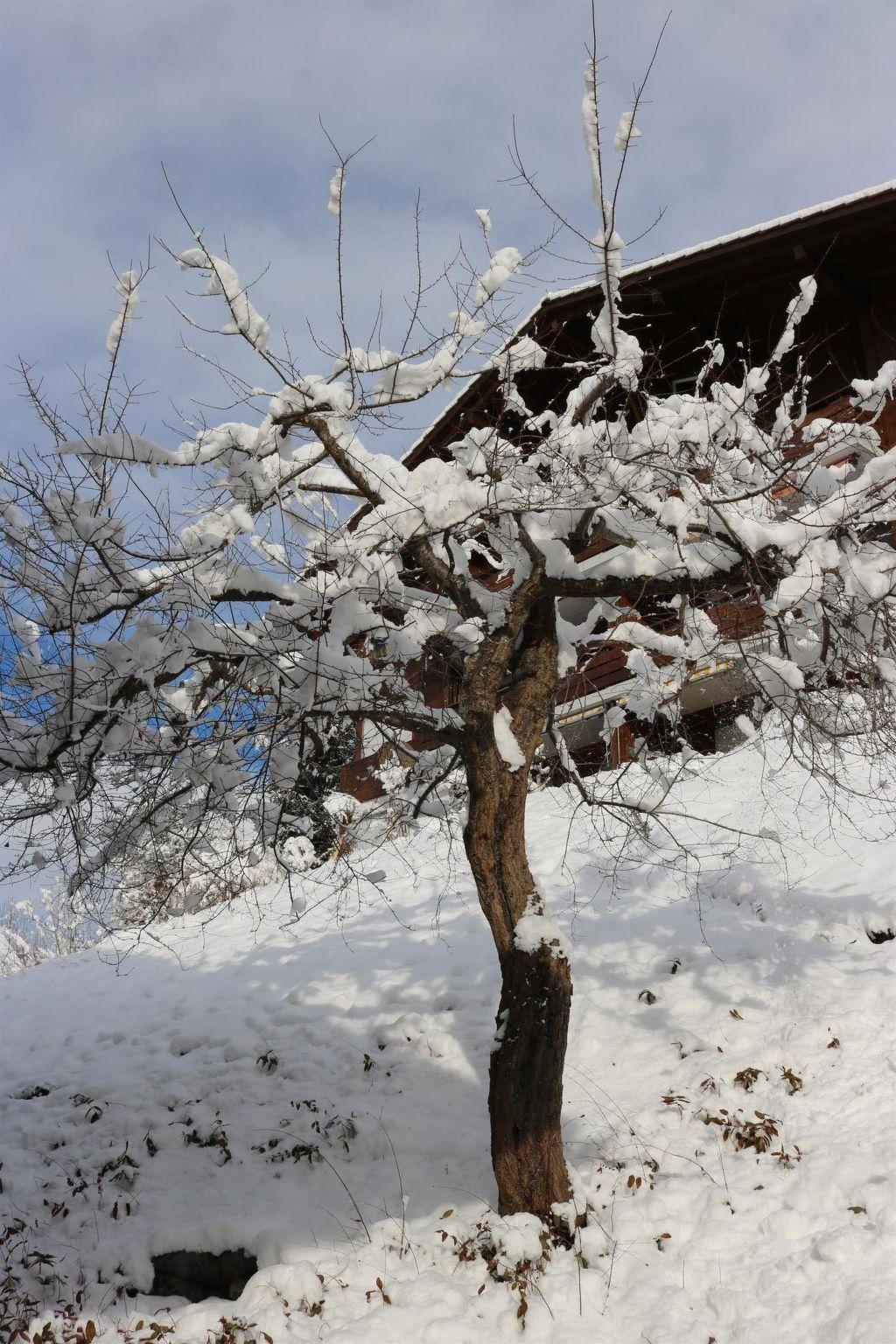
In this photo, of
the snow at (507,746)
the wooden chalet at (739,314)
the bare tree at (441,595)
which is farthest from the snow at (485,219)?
the wooden chalet at (739,314)

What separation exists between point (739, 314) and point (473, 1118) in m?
10.3

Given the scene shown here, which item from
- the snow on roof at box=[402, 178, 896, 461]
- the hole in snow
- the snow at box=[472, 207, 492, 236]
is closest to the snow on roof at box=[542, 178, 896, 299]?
the snow on roof at box=[402, 178, 896, 461]

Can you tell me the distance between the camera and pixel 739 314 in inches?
475

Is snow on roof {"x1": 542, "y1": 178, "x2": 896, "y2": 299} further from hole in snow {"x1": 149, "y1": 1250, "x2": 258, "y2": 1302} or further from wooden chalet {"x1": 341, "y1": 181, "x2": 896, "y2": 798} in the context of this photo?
hole in snow {"x1": 149, "y1": 1250, "x2": 258, "y2": 1302}

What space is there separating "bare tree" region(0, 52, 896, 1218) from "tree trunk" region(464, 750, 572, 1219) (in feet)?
0.04

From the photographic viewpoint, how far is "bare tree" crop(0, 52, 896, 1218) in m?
4.23

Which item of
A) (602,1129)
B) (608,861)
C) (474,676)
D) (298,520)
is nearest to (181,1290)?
(602,1129)

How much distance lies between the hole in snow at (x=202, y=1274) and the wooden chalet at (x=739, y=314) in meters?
6.02

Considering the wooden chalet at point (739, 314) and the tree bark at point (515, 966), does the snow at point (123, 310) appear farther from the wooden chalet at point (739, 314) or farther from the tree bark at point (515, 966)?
the wooden chalet at point (739, 314)

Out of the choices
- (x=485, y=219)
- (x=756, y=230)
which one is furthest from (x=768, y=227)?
(x=485, y=219)

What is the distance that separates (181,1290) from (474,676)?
11.7 feet

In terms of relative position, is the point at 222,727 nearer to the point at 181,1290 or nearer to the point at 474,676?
the point at 474,676

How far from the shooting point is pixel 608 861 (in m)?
8.66

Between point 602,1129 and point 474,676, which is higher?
point 474,676
